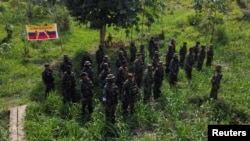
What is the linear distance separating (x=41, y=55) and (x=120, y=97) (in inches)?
267

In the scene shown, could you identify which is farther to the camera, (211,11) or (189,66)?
(211,11)

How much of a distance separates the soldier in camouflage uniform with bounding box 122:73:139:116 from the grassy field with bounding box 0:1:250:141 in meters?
0.30

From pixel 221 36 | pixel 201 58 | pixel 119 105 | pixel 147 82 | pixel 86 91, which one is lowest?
pixel 119 105

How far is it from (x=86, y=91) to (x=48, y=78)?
2.09m

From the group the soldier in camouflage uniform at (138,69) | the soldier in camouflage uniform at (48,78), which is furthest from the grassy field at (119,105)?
the soldier in camouflage uniform at (138,69)

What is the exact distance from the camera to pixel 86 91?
1210 centimetres

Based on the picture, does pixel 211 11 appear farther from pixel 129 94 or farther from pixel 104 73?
pixel 129 94

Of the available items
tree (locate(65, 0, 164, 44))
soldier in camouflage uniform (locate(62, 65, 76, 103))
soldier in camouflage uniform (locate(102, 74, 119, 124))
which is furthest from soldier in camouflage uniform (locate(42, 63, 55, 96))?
tree (locate(65, 0, 164, 44))

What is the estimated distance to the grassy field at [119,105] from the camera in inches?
449

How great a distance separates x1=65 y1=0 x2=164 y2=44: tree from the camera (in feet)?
55.2

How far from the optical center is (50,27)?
58.0 feet

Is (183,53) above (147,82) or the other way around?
above

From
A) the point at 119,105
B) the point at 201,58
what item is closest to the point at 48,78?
the point at 119,105

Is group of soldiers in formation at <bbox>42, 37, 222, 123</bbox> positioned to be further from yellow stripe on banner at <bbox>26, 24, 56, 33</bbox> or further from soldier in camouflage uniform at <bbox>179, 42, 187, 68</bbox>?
yellow stripe on banner at <bbox>26, 24, 56, 33</bbox>
